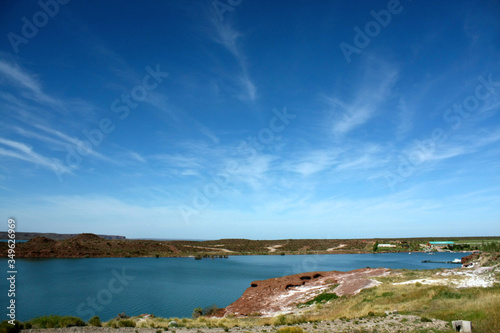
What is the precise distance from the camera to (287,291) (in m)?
37.8

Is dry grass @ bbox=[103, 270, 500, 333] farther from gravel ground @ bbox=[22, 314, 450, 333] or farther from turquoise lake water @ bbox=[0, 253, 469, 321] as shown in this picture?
turquoise lake water @ bbox=[0, 253, 469, 321]

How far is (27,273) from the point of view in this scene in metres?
49.8

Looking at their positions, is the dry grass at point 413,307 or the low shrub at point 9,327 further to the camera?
the dry grass at point 413,307

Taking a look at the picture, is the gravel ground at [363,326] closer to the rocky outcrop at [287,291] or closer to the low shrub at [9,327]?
the low shrub at [9,327]

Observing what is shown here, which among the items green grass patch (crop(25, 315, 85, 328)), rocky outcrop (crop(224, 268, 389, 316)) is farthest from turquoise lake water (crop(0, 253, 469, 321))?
green grass patch (crop(25, 315, 85, 328))

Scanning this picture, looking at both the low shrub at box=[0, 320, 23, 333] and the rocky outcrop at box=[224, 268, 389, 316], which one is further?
the rocky outcrop at box=[224, 268, 389, 316]

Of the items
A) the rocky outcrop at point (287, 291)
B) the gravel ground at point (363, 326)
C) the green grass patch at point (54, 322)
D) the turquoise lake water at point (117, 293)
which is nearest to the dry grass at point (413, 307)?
the gravel ground at point (363, 326)

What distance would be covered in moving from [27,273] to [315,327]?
56.5 meters

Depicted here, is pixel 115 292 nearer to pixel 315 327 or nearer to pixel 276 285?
pixel 276 285

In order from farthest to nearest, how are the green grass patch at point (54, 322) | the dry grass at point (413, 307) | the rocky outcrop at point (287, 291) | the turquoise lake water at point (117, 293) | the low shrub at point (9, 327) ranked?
1. the rocky outcrop at point (287, 291)
2. the turquoise lake water at point (117, 293)
3. the green grass patch at point (54, 322)
4. the dry grass at point (413, 307)
5. the low shrub at point (9, 327)

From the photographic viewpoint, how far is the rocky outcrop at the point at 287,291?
29.8 meters

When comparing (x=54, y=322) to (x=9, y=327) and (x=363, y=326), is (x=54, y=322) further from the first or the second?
(x=363, y=326)

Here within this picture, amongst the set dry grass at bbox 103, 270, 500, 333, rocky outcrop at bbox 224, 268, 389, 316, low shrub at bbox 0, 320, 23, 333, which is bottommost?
rocky outcrop at bbox 224, 268, 389, 316

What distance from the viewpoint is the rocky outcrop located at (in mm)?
29828
